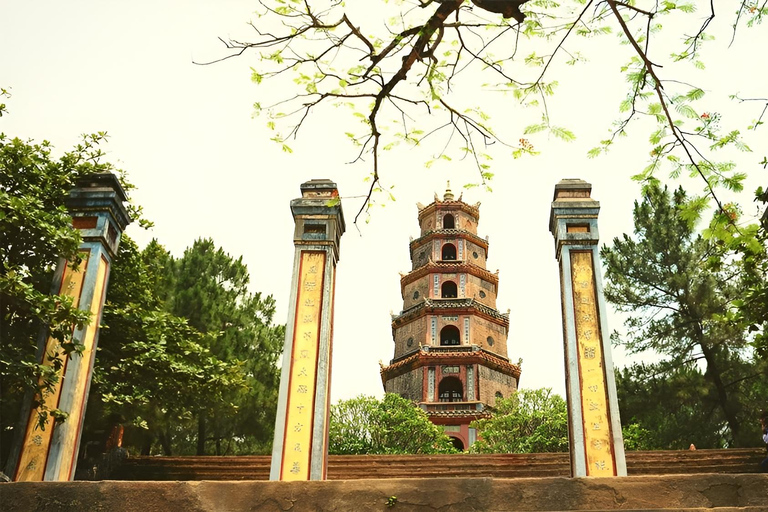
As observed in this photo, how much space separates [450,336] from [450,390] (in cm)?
198

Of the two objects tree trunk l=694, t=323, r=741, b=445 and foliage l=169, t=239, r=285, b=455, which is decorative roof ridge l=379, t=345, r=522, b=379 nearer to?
foliage l=169, t=239, r=285, b=455

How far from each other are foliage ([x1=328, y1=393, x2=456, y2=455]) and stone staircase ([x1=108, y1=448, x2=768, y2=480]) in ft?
29.3

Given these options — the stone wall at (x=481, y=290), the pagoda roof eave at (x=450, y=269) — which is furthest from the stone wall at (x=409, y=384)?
the pagoda roof eave at (x=450, y=269)

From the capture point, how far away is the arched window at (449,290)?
88.2 feet

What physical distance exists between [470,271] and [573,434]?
19468mm

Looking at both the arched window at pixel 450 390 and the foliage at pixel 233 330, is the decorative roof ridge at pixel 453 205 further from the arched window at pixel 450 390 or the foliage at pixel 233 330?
the foliage at pixel 233 330

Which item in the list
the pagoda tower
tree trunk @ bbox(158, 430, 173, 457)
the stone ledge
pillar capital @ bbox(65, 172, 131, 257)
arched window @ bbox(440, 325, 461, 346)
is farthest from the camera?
arched window @ bbox(440, 325, 461, 346)

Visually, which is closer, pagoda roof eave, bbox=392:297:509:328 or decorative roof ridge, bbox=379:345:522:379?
decorative roof ridge, bbox=379:345:522:379

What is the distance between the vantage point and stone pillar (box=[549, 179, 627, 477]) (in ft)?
23.7

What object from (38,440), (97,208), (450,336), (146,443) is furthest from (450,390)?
(38,440)

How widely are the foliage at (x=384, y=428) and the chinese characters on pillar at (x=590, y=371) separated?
39.5 feet

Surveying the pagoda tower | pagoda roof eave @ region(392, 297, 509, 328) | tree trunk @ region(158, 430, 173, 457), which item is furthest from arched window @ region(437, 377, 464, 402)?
tree trunk @ region(158, 430, 173, 457)

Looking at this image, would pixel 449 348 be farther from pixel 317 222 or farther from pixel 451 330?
pixel 317 222

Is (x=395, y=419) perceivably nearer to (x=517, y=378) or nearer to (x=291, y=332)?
(x=517, y=378)
